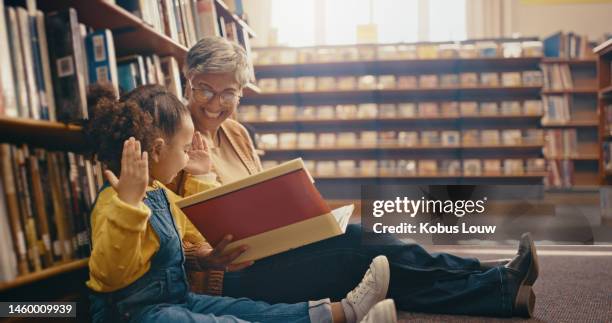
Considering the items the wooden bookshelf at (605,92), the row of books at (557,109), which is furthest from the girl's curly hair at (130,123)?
the row of books at (557,109)

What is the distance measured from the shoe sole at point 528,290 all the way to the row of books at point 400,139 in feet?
11.8

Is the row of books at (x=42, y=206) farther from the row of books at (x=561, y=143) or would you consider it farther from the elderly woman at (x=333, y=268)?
the row of books at (x=561, y=143)

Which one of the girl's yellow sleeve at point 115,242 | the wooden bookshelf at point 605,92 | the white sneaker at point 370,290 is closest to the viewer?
the girl's yellow sleeve at point 115,242

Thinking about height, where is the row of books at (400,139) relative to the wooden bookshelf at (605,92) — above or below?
below

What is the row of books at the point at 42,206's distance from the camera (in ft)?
3.01

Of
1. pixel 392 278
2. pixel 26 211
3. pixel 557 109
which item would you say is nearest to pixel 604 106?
pixel 557 109

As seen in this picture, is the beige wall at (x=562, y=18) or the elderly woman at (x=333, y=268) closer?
the elderly woman at (x=333, y=268)

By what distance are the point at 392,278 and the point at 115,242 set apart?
0.68 meters

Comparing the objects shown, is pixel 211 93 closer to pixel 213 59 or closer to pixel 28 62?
pixel 213 59

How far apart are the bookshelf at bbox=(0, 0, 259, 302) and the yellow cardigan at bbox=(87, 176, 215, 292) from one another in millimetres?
285

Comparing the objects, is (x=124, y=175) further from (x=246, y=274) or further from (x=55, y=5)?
(x=55, y=5)

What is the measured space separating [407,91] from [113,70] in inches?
153

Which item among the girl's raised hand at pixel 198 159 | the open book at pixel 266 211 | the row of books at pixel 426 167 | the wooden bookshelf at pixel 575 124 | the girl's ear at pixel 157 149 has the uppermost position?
the girl's ear at pixel 157 149

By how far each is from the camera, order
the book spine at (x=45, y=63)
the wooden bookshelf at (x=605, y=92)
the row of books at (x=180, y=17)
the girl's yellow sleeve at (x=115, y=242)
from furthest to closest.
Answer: the wooden bookshelf at (x=605, y=92)
the row of books at (x=180, y=17)
the book spine at (x=45, y=63)
the girl's yellow sleeve at (x=115, y=242)
